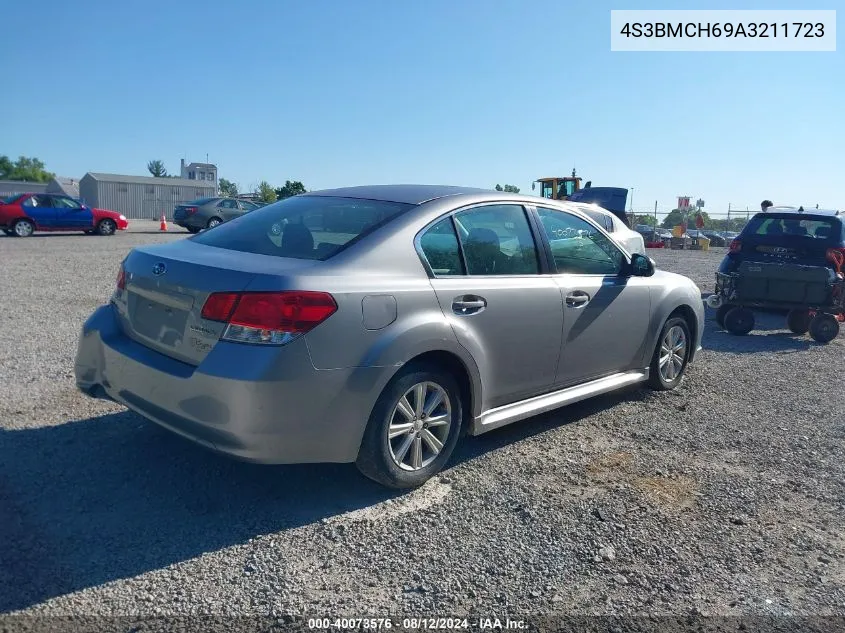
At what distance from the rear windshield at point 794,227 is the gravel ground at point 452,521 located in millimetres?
4788

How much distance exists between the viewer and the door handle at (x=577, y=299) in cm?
457

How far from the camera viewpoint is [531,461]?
169 inches

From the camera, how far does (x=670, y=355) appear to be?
19.1ft

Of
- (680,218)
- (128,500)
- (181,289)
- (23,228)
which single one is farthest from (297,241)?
(680,218)

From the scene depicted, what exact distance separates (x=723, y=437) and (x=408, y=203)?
276cm

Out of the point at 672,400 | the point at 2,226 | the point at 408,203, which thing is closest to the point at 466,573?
the point at 408,203

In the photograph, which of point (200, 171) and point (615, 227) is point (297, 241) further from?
point (200, 171)

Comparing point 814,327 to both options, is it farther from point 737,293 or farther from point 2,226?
point 2,226

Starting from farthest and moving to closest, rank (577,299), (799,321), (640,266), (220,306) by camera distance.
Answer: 1. (799,321)
2. (640,266)
3. (577,299)
4. (220,306)

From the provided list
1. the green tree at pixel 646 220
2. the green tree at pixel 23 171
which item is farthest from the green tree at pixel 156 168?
the green tree at pixel 646 220

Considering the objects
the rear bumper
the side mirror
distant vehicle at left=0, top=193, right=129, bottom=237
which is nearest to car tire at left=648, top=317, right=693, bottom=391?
the side mirror

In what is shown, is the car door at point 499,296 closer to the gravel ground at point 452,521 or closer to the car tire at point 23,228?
the gravel ground at point 452,521

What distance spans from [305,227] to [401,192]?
0.72 m

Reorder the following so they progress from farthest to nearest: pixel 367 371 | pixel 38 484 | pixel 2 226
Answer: pixel 2 226, pixel 38 484, pixel 367 371
